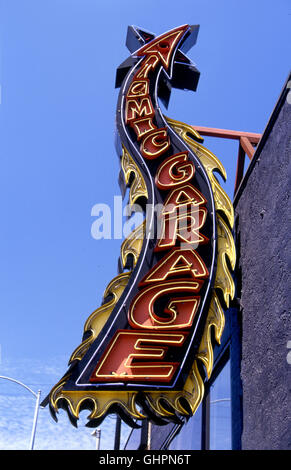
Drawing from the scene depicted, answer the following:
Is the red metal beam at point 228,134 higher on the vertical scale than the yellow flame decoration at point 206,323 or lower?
higher

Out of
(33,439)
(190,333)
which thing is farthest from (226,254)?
(33,439)

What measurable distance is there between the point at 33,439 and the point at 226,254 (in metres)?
13.3

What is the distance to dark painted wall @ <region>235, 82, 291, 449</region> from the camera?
5254 millimetres

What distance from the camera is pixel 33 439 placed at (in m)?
17.6

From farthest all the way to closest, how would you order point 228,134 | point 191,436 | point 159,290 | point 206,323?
point 228,134 → point 191,436 → point 159,290 → point 206,323

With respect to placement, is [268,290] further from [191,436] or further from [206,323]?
[191,436]

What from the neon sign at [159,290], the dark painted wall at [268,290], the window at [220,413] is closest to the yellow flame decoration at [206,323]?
the neon sign at [159,290]

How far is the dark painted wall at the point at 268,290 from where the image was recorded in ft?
17.2

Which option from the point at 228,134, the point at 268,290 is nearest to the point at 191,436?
the point at 268,290

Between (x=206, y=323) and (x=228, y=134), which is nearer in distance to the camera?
(x=206, y=323)

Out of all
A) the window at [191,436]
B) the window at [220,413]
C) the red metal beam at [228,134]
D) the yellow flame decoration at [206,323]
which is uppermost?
the red metal beam at [228,134]

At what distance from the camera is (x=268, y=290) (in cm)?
602

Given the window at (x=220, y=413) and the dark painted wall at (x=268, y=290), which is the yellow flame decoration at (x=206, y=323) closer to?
the dark painted wall at (x=268, y=290)
